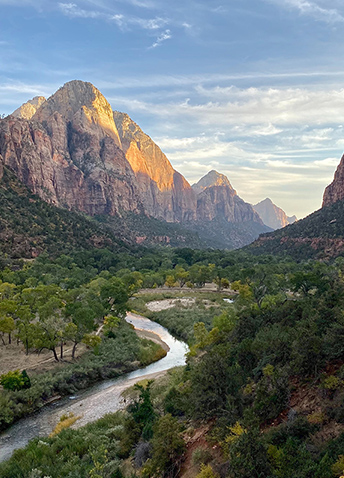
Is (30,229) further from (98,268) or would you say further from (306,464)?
(306,464)

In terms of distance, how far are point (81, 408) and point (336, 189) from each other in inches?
5591

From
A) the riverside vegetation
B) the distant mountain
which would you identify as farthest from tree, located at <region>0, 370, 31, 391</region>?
the distant mountain

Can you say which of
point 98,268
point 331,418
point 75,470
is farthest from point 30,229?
point 331,418

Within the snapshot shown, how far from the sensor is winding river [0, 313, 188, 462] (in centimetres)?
2291

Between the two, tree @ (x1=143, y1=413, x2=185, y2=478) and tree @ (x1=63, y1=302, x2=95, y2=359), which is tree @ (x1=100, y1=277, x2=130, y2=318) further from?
tree @ (x1=143, y1=413, x2=185, y2=478)

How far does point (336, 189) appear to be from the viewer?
14475cm

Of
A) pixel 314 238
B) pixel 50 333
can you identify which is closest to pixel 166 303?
pixel 50 333

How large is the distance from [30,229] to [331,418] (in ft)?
326

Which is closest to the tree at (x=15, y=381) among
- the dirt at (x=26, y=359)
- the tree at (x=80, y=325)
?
the dirt at (x=26, y=359)

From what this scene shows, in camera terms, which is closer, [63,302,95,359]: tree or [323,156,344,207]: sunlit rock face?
[63,302,95,359]: tree

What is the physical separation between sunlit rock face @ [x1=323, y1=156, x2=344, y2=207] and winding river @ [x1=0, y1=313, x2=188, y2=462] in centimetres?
12477

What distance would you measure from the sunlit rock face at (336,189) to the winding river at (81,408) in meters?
125

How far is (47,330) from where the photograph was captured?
36125 mm

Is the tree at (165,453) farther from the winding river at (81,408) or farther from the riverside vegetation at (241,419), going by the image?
the winding river at (81,408)
